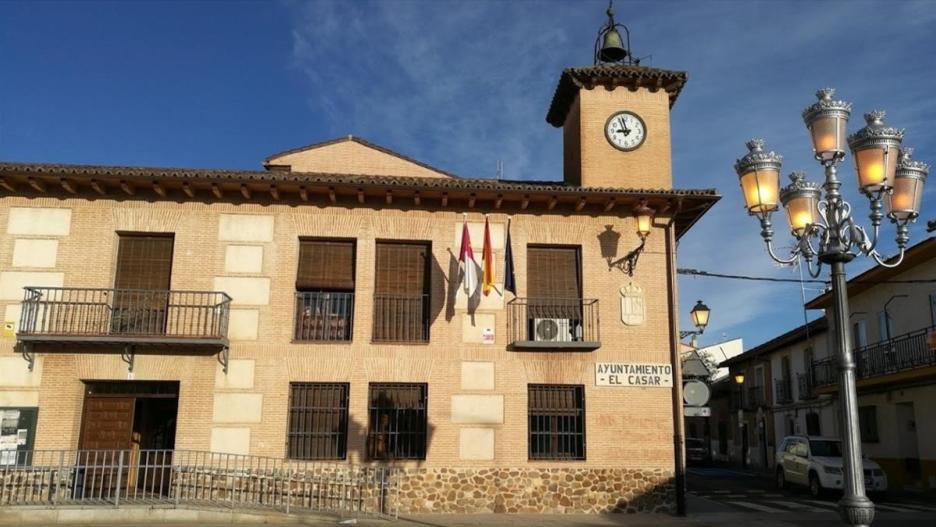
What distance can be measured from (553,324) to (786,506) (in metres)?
7.32

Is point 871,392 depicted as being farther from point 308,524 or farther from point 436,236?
point 308,524

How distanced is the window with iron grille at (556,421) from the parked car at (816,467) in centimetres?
820

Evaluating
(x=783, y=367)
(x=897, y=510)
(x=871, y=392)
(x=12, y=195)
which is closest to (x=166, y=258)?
(x=12, y=195)

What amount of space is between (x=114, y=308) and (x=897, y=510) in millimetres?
17430

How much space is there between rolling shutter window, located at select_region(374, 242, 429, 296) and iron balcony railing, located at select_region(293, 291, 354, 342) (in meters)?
0.76

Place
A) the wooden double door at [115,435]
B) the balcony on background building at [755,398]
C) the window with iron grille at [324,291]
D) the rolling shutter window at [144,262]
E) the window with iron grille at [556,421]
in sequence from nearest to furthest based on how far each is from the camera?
the wooden double door at [115,435] → the window with iron grille at [556,421] → the rolling shutter window at [144,262] → the window with iron grille at [324,291] → the balcony on background building at [755,398]

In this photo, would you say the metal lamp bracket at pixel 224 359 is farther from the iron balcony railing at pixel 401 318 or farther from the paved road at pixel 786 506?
the paved road at pixel 786 506

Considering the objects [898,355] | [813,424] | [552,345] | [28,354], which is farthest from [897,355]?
[28,354]

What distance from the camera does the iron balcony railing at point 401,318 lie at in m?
15.5

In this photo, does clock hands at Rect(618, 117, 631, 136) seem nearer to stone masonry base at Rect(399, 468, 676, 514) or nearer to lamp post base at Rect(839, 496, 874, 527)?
stone masonry base at Rect(399, 468, 676, 514)

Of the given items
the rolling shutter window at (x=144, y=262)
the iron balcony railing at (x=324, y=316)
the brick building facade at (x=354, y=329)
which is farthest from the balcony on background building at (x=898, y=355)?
the rolling shutter window at (x=144, y=262)

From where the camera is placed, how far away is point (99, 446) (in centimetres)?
1471

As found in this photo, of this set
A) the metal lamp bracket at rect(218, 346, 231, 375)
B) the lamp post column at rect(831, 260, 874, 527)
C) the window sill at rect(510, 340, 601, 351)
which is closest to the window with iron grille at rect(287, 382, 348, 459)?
the metal lamp bracket at rect(218, 346, 231, 375)

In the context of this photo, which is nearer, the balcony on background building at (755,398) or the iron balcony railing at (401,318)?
the iron balcony railing at (401,318)
